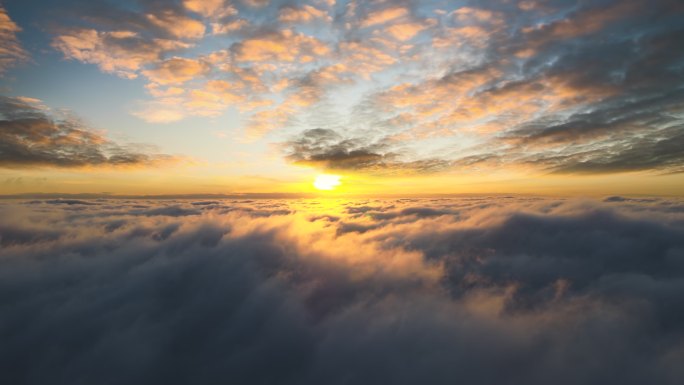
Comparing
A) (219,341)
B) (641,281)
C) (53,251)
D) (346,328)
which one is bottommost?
(219,341)

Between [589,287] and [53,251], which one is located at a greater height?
[53,251]

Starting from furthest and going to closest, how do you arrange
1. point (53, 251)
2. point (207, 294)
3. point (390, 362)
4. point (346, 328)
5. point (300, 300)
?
1. point (53, 251)
2. point (207, 294)
3. point (300, 300)
4. point (346, 328)
5. point (390, 362)

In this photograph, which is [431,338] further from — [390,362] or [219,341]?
[219,341]

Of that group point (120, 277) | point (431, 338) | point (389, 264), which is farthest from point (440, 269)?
point (120, 277)

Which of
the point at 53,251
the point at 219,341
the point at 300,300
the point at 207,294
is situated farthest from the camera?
the point at 53,251

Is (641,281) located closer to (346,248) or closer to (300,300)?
(346,248)

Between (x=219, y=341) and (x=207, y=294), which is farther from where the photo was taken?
(x=207, y=294)

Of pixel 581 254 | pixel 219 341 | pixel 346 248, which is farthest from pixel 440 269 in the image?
pixel 219 341

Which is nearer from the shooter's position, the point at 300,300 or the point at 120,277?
the point at 300,300

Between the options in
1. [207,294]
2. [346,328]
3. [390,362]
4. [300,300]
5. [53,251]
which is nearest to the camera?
[390,362]
